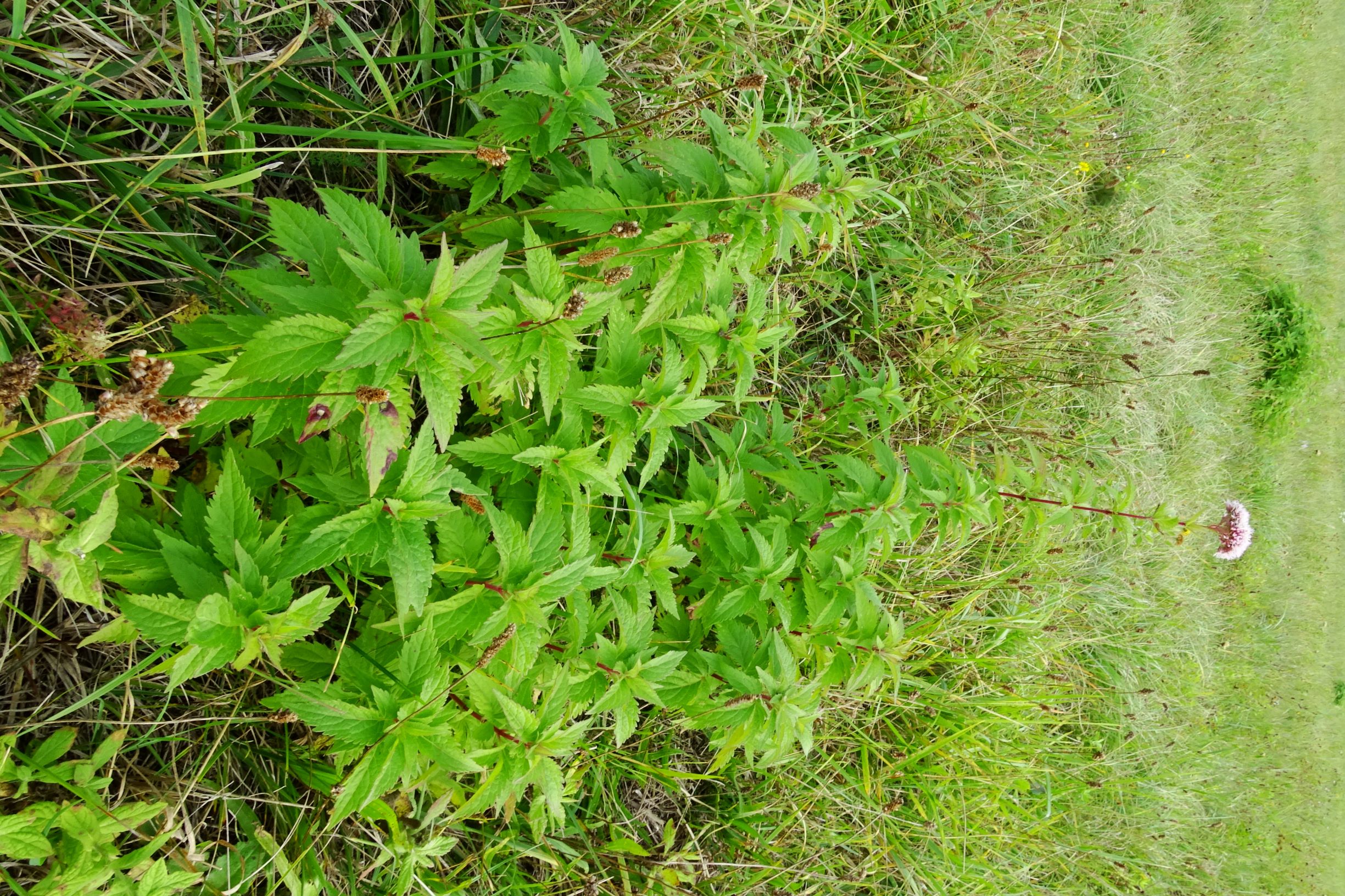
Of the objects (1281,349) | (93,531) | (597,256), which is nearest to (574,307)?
(597,256)

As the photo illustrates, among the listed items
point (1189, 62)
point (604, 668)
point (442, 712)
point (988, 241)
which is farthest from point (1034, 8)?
point (442, 712)

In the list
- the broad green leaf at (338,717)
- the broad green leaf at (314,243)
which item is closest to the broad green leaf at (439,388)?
the broad green leaf at (314,243)

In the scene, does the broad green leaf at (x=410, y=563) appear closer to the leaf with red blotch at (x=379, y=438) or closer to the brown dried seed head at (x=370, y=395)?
the leaf with red blotch at (x=379, y=438)

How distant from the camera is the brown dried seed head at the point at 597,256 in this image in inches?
74.0

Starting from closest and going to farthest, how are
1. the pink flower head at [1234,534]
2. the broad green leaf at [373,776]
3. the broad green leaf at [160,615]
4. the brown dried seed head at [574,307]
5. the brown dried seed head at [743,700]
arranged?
the broad green leaf at [160,615]
the broad green leaf at [373,776]
the brown dried seed head at [574,307]
the brown dried seed head at [743,700]
the pink flower head at [1234,534]

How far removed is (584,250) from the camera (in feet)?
6.34

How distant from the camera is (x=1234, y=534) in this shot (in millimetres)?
4926

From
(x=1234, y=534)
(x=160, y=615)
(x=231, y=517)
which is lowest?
(x=1234, y=534)

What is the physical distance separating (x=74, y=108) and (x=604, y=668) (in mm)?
1872

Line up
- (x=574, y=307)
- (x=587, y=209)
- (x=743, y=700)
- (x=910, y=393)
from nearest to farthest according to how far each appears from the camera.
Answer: (x=574, y=307) < (x=587, y=209) < (x=743, y=700) < (x=910, y=393)

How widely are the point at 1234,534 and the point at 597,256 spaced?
4.99 m

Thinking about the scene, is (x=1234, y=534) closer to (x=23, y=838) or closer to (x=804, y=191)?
(x=804, y=191)

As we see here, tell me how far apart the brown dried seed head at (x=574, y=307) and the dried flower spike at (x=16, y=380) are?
96 cm

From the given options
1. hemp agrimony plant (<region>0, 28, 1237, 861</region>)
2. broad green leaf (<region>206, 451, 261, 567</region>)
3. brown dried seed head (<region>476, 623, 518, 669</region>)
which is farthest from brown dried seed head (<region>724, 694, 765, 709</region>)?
broad green leaf (<region>206, 451, 261, 567</region>)
